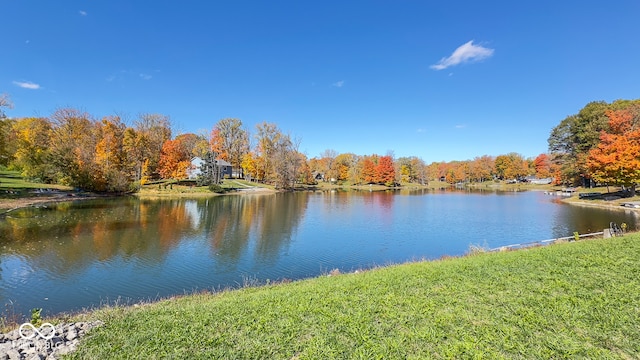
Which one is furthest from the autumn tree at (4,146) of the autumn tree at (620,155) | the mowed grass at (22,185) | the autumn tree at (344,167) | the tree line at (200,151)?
the autumn tree at (344,167)

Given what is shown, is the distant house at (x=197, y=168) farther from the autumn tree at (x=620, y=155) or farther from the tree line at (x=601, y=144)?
the tree line at (x=601, y=144)

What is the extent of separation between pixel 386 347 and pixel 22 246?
63.5ft

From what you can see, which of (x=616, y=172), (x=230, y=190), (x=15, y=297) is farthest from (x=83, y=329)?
(x=230, y=190)

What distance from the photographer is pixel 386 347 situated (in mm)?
4602

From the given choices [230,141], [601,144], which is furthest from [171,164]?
[601,144]

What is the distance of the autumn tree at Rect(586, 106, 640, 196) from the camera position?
33469 mm

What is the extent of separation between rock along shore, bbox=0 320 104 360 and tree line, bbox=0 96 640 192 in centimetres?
3606

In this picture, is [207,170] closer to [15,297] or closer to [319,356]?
[15,297]

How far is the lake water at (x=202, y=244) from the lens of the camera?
37.3 feet

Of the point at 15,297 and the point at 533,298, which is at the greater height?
the point at 533,298

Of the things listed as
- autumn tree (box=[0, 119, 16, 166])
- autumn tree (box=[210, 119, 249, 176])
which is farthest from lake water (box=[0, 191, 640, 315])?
autumn tree (box=[210, 119, 249, 176])

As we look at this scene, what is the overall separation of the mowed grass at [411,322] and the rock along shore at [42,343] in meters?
0.24

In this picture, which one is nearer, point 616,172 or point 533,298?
point 533,298

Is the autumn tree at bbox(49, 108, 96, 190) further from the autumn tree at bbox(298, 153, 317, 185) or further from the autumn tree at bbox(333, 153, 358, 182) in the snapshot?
the autumn tree at bbox(333, 153, 358, 182)
